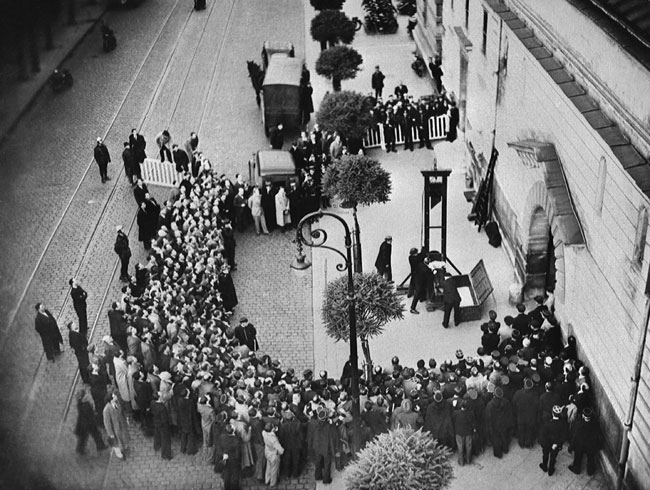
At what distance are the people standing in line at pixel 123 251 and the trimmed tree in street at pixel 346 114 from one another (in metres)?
8.38

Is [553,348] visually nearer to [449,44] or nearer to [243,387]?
[243,387]

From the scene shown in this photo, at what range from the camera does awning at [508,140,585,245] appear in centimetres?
1847

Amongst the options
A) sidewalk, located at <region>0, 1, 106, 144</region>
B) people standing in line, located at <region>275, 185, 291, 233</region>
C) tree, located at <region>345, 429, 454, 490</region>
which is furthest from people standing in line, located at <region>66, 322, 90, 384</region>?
sidewalk, located at <region>0, 1, 106, 144</region>

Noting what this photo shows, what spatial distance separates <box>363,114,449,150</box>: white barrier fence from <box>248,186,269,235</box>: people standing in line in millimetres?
6266

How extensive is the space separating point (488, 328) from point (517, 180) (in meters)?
4.76

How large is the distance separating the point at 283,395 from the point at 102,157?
14.4 metres

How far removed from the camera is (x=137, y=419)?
1930 cm

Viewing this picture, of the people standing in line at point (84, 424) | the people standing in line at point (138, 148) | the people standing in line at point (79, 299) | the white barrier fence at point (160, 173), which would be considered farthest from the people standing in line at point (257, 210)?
the people standing in line at point (84, 424)

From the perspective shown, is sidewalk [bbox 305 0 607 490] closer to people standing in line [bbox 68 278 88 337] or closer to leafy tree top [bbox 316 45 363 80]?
leafy tree top [bbox 316 45 363 80]

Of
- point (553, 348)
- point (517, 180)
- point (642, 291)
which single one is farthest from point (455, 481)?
point (517, 180)

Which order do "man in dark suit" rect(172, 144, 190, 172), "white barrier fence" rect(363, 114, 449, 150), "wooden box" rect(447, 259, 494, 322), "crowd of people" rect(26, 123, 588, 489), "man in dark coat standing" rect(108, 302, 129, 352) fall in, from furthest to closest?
"white barrier fence" rect(363, 114, 449, 150) < "man in dark suit" rect(172, 144, 190, 172) < "wooden box" rect(447, 259, 494, 322) < "man in dark coat standing" rect(108, 302, 129, 352) < "crowd of people" rect(26, 123, 588, 489)

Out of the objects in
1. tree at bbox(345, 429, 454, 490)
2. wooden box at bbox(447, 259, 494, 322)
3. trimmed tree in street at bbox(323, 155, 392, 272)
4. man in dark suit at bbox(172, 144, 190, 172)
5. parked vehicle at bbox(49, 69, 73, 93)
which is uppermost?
parked vehicle at bbox(49, 69, 73, 93)

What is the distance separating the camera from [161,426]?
18.3m

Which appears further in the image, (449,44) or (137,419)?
(449,44)
